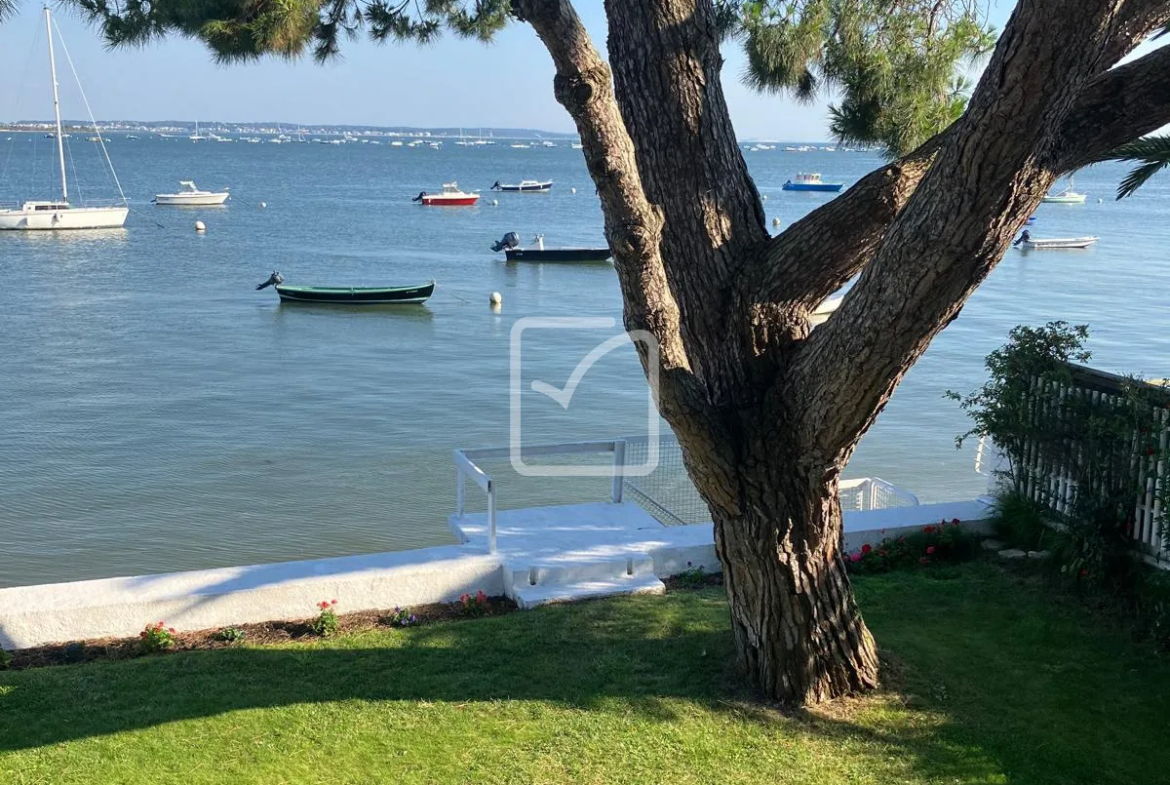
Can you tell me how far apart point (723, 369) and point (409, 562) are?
9.08 feet

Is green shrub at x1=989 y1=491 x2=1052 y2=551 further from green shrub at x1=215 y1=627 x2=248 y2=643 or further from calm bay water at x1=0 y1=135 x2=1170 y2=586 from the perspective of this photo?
calm bay water at x1=0 y1=135 x2=1170 y2=586

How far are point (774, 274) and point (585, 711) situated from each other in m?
2.33

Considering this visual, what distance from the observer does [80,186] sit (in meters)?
83.6

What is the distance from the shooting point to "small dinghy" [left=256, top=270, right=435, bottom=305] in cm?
2981

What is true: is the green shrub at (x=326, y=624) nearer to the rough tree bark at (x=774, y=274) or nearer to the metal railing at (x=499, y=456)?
the metal railing at (x=499, y=456)

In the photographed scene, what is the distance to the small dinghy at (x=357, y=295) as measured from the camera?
29.8 m

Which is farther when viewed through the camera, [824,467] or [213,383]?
[213,383]

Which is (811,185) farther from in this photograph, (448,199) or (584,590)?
(584,590)

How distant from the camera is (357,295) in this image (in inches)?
1187

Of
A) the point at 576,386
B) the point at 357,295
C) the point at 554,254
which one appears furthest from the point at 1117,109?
the point at 554,254

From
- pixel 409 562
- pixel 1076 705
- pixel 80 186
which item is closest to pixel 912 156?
Answer: pixel 1076 705

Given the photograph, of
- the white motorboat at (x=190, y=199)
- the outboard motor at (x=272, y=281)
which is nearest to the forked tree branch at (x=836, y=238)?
the outboard motor at (x=272, y=281)

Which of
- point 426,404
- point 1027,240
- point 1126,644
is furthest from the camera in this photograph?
point 1027,240

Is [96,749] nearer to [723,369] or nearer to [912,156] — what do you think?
[723,369]
